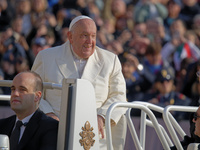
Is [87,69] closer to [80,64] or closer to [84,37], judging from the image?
[80,64]

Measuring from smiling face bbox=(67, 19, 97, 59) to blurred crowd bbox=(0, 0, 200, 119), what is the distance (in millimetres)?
2903

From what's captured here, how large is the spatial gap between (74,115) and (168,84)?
5.40 meters

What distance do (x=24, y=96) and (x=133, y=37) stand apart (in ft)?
25.2

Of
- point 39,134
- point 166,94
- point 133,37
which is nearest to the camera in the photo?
point 39,134

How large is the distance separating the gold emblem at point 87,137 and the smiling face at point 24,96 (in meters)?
0.42

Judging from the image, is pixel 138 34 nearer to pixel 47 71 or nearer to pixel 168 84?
pixel 168 84

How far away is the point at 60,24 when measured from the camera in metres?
11.5

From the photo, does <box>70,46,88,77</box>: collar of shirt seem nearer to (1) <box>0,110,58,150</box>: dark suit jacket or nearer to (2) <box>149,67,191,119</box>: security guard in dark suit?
(1) <box>0,110,58,150</box>: dark suit jacket

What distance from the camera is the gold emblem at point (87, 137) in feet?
15.2

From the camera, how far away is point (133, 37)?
12023 mm

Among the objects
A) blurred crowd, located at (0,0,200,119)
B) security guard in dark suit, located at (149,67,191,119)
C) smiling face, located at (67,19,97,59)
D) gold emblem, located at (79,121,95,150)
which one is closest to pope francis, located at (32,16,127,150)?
smiling face, located at (67,19,97,59)

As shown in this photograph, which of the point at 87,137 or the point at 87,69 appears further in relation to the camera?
the point at 87,69

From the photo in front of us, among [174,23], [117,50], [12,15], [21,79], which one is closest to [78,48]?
[21,79]

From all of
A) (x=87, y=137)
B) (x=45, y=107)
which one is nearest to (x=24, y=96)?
(x=87, y=137)
